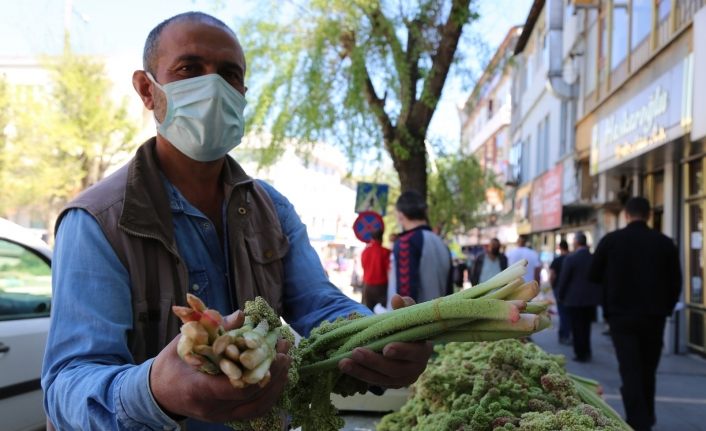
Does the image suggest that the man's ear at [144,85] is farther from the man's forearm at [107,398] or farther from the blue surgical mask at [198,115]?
the man's forearm at [107,398]

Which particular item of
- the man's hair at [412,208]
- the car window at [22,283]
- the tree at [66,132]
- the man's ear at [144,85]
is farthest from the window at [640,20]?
the tree at [66,132]

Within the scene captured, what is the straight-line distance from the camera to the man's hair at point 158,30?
185 cm

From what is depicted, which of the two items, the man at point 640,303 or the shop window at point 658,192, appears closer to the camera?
the man at point 640,303

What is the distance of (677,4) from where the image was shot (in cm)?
1034

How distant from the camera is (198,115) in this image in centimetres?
194

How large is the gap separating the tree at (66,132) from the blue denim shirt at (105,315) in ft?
73.5

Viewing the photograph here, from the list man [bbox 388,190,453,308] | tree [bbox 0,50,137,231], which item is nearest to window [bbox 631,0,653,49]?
man [bbox 388,190,453,308]

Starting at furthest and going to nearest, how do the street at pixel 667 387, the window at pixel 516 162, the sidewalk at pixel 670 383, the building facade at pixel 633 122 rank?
the window at pixel 516 162 < the building facade at pixel 633 122 < the sidewalk at pixel 670 383 < the street at pixel 667 387

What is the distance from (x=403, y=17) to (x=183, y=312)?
9376 millimetres

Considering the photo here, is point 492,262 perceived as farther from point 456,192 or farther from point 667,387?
point 456,192

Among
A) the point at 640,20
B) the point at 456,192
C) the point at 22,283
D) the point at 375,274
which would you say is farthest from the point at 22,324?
the point at 456,192

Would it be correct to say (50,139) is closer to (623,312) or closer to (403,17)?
(403,17)

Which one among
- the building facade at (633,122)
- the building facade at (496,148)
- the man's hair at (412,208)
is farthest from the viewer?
the building facade at (496,148)

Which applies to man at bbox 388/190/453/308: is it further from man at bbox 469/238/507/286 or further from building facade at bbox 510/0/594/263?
building facade at bbox 510/0/594/263
